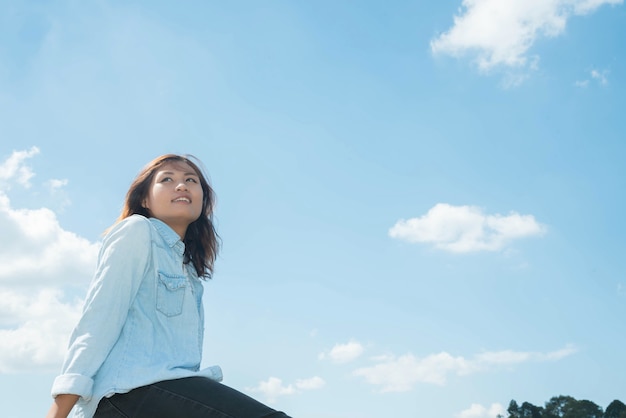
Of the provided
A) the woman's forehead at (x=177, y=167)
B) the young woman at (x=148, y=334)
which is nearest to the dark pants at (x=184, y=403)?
the young woman at (x=148, y=334)

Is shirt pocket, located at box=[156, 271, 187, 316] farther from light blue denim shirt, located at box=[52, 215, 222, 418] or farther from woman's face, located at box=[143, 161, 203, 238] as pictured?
woman's face, located at box=[143, 161, 203, 238]

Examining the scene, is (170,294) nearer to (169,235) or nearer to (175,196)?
(169,235)

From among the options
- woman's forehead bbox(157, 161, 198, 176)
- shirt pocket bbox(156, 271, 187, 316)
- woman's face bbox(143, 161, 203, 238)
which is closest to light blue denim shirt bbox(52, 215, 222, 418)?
shirt pocket bbox(156, 271, 187, 316)

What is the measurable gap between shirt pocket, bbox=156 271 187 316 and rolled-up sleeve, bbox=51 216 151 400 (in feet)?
0.43

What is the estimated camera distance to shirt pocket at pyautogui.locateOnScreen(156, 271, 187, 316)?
11.8 ft

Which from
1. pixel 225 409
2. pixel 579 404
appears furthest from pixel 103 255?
pixel 579 404

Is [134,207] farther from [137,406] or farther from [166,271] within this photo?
[137,406]

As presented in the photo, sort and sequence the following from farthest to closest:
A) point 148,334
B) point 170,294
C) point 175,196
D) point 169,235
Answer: point 175,196, point 169,235, point 170,294, point 148,334

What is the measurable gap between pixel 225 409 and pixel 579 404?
229 feet

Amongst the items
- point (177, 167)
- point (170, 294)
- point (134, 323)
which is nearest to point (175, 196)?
point (177, 167)

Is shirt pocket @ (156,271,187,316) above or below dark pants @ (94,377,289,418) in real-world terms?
above

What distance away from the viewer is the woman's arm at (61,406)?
3145mm

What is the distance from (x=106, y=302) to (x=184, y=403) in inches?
25.2

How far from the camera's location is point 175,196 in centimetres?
404
